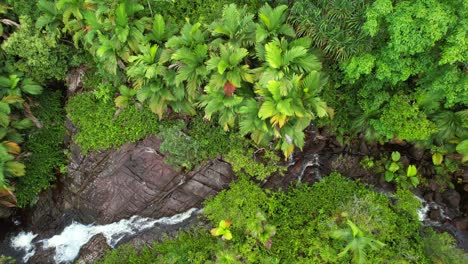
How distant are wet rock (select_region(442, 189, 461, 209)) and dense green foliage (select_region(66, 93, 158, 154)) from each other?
9.50m

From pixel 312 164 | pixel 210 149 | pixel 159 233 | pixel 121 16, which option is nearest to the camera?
pixel 121 16

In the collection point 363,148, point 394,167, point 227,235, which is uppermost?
point 363,148

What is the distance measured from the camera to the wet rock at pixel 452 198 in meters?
10.4

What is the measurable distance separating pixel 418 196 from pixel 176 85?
27.8ft

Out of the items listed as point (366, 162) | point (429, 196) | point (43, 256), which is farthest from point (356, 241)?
point (43, 256)

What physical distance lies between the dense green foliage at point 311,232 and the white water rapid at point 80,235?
646mm

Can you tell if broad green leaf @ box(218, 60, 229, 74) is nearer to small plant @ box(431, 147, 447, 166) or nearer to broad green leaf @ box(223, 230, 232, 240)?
broad green leaf @ box(223, 230, 232, 240)

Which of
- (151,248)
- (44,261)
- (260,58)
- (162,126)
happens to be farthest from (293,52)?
(44,261)

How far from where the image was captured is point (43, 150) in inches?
445

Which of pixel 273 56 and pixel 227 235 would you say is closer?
pixel 273 56

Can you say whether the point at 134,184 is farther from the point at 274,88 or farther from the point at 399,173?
the point at 399,173

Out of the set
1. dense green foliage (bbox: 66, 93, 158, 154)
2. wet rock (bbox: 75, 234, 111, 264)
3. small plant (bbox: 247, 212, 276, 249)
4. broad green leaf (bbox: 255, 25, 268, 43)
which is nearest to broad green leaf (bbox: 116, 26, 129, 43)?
dense green foliage (bbox: 66, 93, 158, 154)

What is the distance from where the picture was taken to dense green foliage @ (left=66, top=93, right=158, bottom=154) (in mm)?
10195

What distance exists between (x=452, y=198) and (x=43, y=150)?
13604 millimetres
